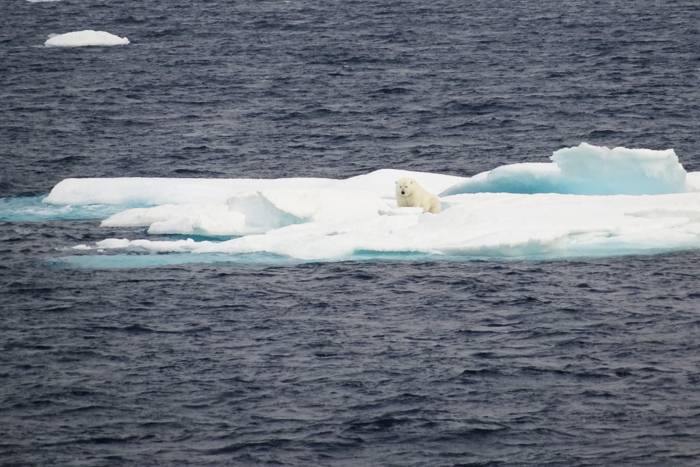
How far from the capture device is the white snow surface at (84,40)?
58406mm

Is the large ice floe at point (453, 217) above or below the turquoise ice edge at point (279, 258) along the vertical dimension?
above

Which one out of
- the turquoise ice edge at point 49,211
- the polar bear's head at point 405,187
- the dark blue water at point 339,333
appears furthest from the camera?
the turquoise ice edge at point 49,211

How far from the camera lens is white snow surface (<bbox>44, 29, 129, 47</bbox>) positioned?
58.4 meters

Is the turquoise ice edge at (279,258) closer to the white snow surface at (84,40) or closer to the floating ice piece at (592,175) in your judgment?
the floating ice piece at (592,175)

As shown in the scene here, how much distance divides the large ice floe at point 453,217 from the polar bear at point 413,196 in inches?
9.2

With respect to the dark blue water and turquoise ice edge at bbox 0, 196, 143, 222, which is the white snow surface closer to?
the dark blue water

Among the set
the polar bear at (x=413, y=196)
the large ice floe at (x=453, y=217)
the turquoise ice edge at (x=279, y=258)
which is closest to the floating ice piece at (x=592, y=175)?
the large ice floe at (x=453, y=217)

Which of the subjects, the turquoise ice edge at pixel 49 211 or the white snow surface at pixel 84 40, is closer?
the turquoise ice edge at pixel 49 211

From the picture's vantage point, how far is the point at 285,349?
18.8m

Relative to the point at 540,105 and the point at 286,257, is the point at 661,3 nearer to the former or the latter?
the point at 540,105

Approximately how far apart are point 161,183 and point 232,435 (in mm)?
12532

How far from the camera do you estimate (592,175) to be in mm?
25219

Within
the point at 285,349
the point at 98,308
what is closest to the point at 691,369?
the point at 285,349

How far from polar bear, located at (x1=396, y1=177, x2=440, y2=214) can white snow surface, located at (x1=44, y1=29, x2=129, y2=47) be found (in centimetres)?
3680
